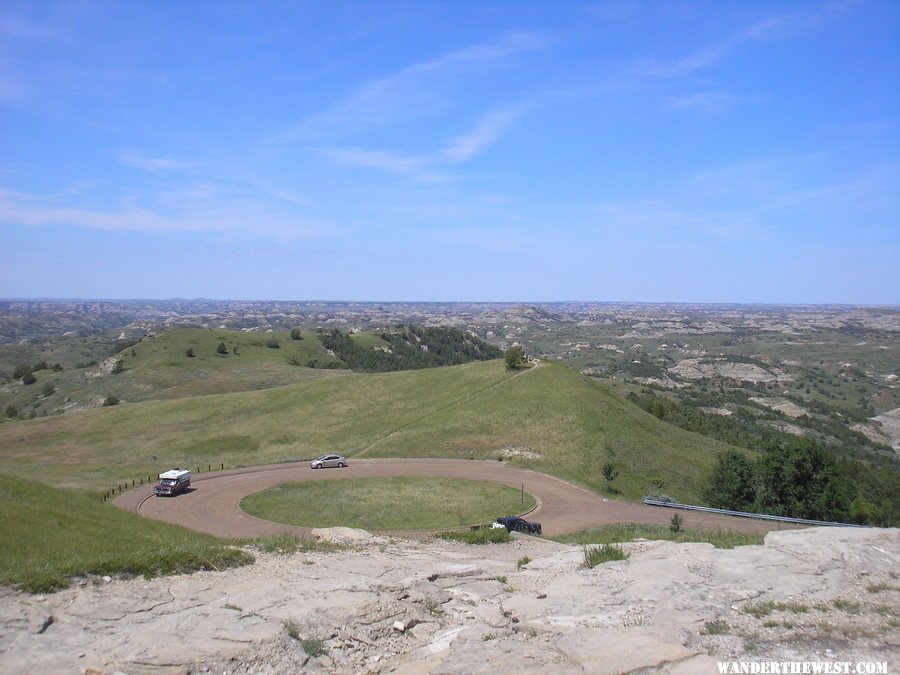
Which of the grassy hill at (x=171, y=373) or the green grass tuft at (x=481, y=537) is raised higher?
the green grass tuft at (x=481, y=537)

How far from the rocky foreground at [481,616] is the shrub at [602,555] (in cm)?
53

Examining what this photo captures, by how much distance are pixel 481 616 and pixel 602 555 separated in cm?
627

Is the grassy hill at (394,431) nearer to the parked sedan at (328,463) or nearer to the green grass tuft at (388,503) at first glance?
the parked sedan at (328,463)

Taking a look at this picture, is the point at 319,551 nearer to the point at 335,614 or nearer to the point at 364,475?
the point at 335,614

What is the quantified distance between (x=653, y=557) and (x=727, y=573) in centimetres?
258

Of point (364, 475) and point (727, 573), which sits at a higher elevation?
point (727, 573)

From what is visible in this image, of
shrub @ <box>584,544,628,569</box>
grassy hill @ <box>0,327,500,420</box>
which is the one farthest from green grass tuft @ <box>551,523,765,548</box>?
grassy hill @ <box>0,327,500,420</box>

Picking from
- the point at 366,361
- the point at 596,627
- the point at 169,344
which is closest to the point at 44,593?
the point at 596,627

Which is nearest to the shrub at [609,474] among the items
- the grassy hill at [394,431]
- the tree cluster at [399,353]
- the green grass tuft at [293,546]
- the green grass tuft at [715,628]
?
the grassy hill at [394,431]

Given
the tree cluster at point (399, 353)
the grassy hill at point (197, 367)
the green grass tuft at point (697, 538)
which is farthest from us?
the tree cluster at point (399, 353)

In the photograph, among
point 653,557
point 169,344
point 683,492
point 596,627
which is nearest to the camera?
point 596,627

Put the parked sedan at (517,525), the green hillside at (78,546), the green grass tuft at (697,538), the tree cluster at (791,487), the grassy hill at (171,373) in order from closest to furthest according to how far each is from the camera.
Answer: the green hillside at (78,546) → the green grass tuft at (697,538) → the parked sedan at (517,525) → the tree cluster at (791,487) → the grassy hill at (171,373)

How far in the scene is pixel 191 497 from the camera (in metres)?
45.4

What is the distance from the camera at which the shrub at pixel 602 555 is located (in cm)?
1686
